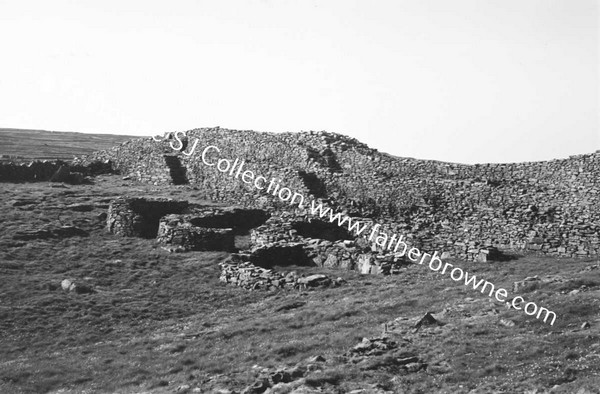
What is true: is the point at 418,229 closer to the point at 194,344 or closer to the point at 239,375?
the point at 194,344

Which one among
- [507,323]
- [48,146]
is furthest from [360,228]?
[48,146]

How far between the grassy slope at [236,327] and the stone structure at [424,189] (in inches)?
119

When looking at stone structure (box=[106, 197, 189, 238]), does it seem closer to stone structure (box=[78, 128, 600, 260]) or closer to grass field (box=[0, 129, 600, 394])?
grass field (box=[0, 129, 600, 394])

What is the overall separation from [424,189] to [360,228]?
507 cm

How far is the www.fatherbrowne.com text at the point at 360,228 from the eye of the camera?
945 inches

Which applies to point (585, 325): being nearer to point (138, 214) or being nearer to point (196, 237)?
point (196, 237)

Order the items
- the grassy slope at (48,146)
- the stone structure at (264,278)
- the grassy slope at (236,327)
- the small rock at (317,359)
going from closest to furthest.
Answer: the grassy slope at (236,327), the small rock at (317,359), the stone structure at (264,278), the grassy slope at (48,146)

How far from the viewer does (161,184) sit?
2126 inches

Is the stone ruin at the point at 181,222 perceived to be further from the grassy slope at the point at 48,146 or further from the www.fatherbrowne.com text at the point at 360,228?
the grassy slope at the point at 48,146

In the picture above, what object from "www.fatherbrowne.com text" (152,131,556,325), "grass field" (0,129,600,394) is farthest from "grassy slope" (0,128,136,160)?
"grass field" (0,129,600,394)

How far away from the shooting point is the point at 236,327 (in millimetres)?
24266

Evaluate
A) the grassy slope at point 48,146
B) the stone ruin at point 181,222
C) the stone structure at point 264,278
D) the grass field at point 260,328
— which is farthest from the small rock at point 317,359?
the grassy slope at point 48,146

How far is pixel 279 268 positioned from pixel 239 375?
14.0 metres

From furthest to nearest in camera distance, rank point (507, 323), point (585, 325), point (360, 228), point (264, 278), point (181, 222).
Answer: point (181, 222), point (360, 228), point (264, 278), point (507, 323), point (585, 325)
